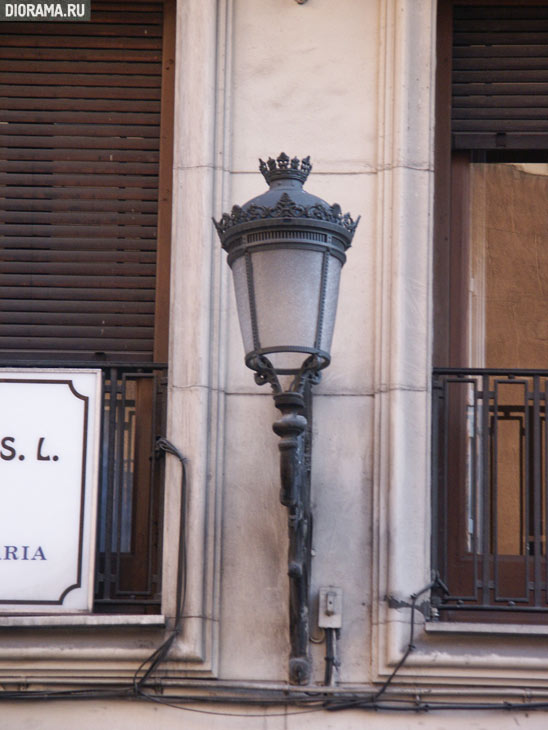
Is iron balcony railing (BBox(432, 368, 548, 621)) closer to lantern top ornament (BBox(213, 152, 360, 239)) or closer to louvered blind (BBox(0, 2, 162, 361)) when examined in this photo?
lantern top ornament (BBox(213, 152, 360, 239))

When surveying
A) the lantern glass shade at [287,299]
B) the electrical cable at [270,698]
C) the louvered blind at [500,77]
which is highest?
the louvered blind at [500,77]

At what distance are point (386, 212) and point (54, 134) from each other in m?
1.89

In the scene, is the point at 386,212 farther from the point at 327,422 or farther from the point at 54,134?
the point at 54,134

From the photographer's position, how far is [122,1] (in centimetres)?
919

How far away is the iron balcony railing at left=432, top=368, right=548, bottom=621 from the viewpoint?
8.18 metres

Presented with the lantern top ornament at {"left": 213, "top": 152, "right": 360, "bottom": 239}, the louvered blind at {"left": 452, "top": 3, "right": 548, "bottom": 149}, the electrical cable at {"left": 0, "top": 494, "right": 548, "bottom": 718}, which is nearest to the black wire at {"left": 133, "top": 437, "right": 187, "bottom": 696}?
the electrical cable at {"left": 0, "top": 494, "right": 548, "bottom": 718}

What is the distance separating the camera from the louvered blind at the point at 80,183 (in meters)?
8.86

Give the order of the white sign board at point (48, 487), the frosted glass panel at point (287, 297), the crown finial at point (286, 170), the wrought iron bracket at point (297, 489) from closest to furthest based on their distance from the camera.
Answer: the frosted glass panel at point (287, 297), the wrought iron bracket at point (297, 489), the crown finial at point (286, 170), the white sign board at point (48, 487)

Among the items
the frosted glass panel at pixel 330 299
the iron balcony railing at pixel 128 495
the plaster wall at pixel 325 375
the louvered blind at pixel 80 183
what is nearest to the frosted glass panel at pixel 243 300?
the frosted glass panel at pixel 330 299

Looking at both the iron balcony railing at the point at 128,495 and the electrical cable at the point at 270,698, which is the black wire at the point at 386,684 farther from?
the iron balcony railing at the point at 128,495

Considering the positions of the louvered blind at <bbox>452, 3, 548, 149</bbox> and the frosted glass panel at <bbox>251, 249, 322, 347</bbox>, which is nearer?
the frosted glass panel at <bbox>251, 249, 322, 347</bbox>

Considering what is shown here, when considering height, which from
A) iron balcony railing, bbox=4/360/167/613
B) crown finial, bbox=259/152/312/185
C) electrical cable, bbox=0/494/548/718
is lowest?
electrical cable, bbox=0/494/548/718

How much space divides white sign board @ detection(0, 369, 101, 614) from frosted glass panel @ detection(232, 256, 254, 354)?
47.2 inches

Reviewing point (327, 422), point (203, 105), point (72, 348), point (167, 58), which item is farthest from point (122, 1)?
point (327, 422)
